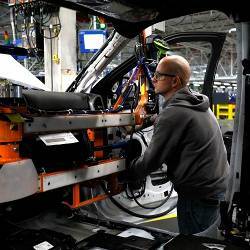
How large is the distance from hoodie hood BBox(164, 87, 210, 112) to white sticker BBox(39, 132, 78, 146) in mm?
812

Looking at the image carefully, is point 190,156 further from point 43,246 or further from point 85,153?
point 43,246

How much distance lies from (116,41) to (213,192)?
1914 mm

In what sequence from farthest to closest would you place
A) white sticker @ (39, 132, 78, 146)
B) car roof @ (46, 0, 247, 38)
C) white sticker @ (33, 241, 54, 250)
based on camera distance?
white sticker @ (33, 241, 54, 250) → white sticker @ (39, 132, 78, 146) → car roof @ (46, 0, 247, 38)

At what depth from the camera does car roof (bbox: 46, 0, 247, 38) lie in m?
1.78

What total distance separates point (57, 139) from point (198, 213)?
4.12ft

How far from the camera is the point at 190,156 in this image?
8.82 feet

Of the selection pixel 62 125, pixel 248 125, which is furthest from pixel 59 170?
pixel 248 125

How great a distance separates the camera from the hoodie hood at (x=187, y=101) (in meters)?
2.72

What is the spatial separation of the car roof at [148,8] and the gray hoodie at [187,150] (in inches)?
28.3

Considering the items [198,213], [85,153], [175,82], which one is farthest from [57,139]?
[198,213]

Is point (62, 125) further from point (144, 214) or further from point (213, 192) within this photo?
point (144, 214)

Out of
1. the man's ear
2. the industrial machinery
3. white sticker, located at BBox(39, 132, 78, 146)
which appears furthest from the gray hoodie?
white sticker, located at BBox(39, 132, 78, 146)

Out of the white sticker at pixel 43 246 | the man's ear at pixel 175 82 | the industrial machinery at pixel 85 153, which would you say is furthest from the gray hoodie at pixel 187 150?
the white sticker at pixel 43 246

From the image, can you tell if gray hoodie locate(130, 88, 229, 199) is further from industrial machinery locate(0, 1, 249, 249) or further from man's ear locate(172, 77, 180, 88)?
industrial machinery locate(0, 1, 249, 249)
